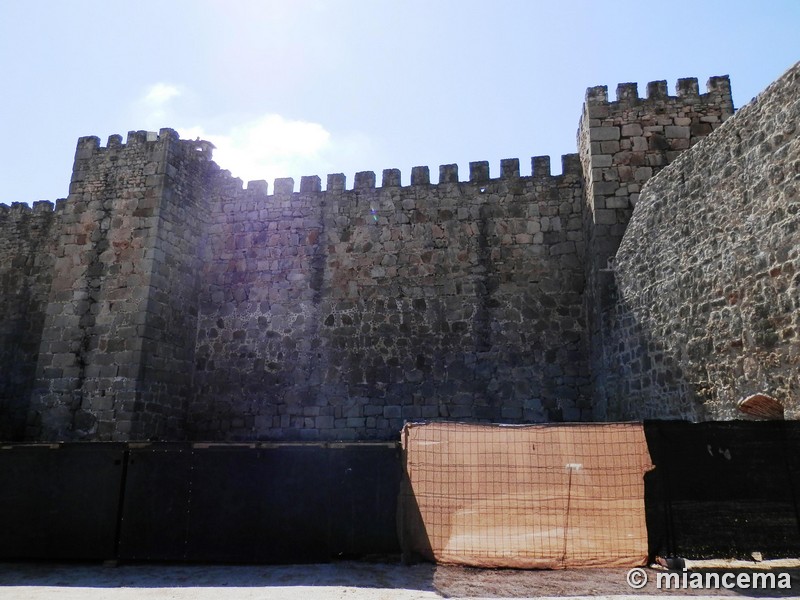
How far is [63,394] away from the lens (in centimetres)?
1112

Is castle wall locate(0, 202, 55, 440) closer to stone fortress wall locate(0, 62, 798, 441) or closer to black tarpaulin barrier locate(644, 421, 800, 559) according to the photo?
stone fortress wall locate(0, 62, 798, 441)

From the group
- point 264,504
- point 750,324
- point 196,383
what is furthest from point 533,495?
point 196,383

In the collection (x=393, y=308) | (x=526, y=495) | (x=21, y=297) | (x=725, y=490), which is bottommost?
(x=526, y=495)

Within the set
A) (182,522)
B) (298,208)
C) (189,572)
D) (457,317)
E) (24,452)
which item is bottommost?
(189,572)

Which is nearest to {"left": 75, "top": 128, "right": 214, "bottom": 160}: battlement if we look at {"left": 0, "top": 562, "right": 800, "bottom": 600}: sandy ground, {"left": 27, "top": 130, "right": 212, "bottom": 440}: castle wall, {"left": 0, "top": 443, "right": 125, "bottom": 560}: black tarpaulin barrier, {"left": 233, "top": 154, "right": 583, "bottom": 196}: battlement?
{"left": 27, "top": 130, "right": 212, "bottom": 440}: castle wall

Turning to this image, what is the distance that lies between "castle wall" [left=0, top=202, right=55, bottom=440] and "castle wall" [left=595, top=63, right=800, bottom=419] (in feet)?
41.9

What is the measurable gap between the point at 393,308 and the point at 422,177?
2.98m

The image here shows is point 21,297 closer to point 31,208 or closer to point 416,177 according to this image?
point 31,208

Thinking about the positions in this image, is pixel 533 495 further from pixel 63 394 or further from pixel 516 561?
pixel 63 394

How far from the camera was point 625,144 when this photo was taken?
10891mm

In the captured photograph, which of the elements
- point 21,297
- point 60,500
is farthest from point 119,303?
point 60,500

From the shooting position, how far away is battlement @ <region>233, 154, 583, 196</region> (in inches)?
491

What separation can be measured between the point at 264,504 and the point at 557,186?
8.97 metres

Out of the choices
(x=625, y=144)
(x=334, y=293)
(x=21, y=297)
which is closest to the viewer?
(x=625, y=144)
